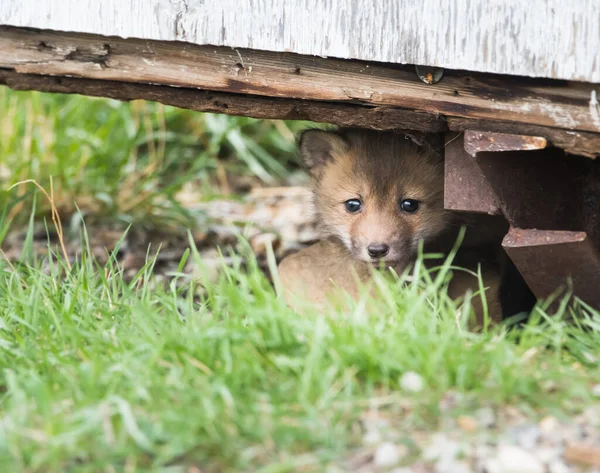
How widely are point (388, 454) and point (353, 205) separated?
6.89 ft

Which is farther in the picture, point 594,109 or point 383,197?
point 383,197

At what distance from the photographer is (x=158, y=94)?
12.7 ft

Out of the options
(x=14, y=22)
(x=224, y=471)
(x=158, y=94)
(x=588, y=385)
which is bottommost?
(x=224, y=471)

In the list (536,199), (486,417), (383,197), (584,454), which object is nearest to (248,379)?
(486,417)

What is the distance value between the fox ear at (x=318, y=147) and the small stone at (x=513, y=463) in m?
2.34

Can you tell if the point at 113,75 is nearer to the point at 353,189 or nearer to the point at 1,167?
the point at 353,189

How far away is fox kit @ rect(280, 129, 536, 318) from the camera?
4.20 meters

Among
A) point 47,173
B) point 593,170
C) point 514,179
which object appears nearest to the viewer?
point 514,179

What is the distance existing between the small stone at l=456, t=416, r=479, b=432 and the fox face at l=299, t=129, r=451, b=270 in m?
1.63

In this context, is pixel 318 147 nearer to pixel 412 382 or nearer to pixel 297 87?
pixel 297 87

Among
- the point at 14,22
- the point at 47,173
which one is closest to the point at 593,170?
the point at 14,22

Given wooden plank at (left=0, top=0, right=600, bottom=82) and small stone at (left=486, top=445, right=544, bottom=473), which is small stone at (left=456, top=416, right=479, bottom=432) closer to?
small stone at (left=486, top=445, right=544, bottom=473)

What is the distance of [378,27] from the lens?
3.34 m

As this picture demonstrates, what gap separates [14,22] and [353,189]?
5.72 ft
